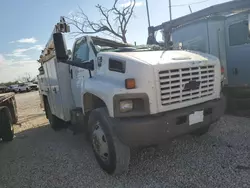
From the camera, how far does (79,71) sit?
479 cm

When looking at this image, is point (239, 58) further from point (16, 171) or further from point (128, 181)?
point (16, 171)

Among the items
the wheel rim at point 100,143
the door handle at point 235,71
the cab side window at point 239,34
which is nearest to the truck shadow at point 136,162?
the wheel rim at point 100,143

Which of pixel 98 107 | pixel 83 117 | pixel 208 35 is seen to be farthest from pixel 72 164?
pixel 208 35

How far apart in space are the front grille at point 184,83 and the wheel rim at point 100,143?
3.37 feet

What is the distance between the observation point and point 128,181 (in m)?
3.57

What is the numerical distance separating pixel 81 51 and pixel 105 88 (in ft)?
5.70

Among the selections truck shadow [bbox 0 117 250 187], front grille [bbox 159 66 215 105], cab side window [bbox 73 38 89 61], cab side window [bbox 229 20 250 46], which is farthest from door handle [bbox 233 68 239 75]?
cab side window [bbox 73 38 89 61]

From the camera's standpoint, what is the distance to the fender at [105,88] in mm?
3240

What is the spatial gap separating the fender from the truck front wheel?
23 cm

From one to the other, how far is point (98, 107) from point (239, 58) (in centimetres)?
433

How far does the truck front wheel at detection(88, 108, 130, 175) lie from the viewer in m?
3.45

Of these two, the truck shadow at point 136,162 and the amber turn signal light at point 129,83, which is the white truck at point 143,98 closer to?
the amber turn signal light at point 129,83

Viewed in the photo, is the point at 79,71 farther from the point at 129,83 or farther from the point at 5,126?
the point at 5,126

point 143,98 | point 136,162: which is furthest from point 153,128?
point 136,162
